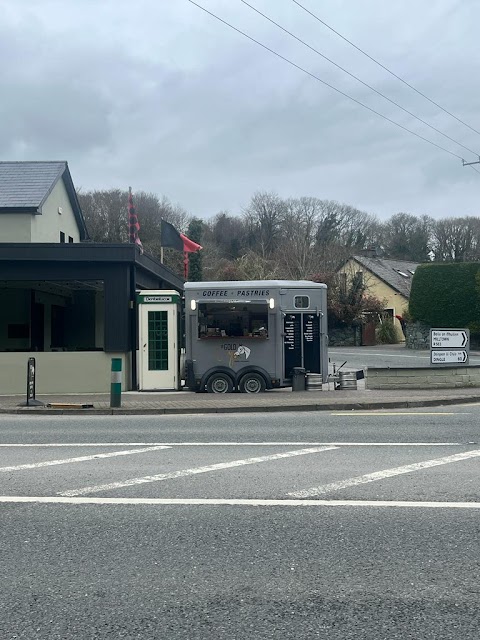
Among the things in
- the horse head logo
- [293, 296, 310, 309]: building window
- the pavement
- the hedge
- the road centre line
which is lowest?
the road centre line

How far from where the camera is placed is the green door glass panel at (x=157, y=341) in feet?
64.2

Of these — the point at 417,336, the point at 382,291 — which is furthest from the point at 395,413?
the point at 382,291

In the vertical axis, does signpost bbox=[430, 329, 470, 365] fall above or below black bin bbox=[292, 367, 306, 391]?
above

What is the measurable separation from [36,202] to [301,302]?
11682mm

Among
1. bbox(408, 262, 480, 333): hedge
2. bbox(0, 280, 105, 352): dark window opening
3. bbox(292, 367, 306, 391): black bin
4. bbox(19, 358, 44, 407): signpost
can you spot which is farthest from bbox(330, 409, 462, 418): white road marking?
bbox(408, 262, 480, 333): hedge

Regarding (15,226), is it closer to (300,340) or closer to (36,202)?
(36,202)

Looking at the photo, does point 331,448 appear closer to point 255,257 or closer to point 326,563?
point 326,563

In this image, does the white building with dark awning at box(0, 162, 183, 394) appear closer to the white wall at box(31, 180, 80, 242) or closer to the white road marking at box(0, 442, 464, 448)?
the white wall at box(31, 180, 80, 242)

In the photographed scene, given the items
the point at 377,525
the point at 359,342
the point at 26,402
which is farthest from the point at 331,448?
the point at 359,342

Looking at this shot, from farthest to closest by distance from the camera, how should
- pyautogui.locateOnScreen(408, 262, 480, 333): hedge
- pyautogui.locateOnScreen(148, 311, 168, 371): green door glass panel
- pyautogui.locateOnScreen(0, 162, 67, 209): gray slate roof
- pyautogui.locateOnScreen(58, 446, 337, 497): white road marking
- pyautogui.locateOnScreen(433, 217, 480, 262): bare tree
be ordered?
pyautogui.locateOnScreen(433, 217, 480, 262): bare tree
pyautogui.locateOnScreen(408, 262, 480, 333): hedge
pyautogui.locateOnScreen(0, 162, 67, 209): gray slate roof
pyautogui.locateOnScreen(148, 311, 168, 371): green door glass panel
pyautogui.locateOnScreen(58, 446, 337, 497): white road marking

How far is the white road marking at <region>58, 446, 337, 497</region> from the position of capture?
7.68m

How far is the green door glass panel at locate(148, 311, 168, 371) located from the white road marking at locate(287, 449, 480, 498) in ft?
36.4

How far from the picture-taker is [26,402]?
16734mm

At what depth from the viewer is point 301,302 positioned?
1889 cm
